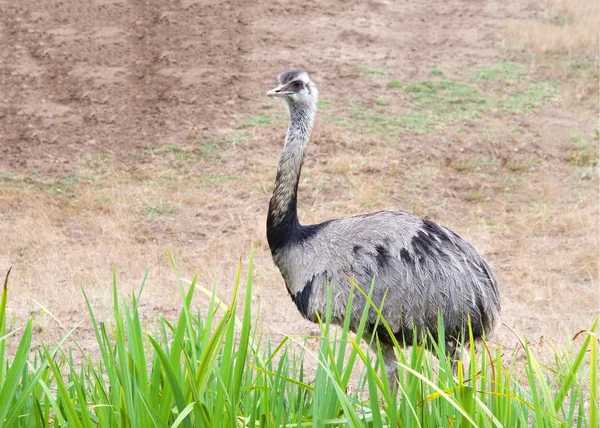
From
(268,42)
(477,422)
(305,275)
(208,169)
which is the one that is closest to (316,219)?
(208,169)

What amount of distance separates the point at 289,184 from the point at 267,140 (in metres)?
6.44

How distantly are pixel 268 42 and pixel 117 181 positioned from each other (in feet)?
16.0

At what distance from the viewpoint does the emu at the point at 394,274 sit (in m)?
5.10

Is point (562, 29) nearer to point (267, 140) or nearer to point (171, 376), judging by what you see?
point (267, 140)

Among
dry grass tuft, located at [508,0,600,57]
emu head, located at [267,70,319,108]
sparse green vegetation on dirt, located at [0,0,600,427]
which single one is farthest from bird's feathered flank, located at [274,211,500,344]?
dry grass tuft, located at [508,0,600,57]

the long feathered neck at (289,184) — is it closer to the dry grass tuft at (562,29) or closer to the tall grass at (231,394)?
the tall grass at (231,394)

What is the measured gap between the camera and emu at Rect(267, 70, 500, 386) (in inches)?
201

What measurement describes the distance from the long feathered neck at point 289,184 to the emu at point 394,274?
27 millimetres

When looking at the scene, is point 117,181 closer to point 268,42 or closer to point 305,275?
point 268,42

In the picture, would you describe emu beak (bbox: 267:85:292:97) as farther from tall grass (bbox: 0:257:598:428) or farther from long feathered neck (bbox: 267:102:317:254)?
tall grass (bbox: 0:257:598:428)

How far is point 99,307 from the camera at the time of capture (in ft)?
25.0

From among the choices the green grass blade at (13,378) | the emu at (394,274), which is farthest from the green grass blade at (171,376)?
the emu at (394,274)

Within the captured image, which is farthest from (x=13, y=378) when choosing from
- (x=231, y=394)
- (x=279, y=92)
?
(x=279, y=92)

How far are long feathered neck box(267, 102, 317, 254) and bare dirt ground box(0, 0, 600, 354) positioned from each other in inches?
74.3
